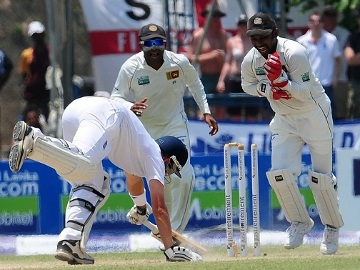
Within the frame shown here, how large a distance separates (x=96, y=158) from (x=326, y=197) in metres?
2.31

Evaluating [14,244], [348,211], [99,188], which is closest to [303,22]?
[348,211]

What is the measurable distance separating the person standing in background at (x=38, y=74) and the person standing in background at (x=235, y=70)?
222 cm

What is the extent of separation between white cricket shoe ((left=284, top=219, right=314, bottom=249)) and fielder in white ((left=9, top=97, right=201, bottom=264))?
49.0 inches

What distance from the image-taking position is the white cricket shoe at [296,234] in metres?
10.2

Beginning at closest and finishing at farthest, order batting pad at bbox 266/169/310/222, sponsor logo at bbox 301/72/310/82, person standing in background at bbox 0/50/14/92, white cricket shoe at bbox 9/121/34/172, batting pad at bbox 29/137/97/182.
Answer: white cricket shoe at bbox 9/121/34/172 → batting pad at bbox 29/137/97/182 → sponsor logo at bbox 301/72/310/82 → batting pad at bbox 266/169/310/222 → person standing in background at bbox 0/50/14/92

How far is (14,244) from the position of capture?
1198cm

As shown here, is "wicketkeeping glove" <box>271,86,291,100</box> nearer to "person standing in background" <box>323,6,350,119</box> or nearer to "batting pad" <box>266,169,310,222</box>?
"batting pad" <box>266,169,310,222</box>

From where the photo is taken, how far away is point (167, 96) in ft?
36.6

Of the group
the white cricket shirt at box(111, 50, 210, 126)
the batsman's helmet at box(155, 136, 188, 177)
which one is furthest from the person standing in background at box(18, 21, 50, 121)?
the batsman's helmet at box(155, 136, 188, 177)

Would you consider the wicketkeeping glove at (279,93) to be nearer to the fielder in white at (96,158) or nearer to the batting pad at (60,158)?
the fielder in white at (96,158)

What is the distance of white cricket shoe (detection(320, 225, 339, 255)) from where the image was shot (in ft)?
33.4

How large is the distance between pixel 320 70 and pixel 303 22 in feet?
3.40

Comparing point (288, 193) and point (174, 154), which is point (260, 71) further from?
point (174, 154)

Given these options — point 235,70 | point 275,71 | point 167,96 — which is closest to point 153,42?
point 167,96
